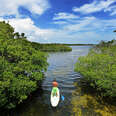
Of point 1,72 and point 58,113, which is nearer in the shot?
point 1,72

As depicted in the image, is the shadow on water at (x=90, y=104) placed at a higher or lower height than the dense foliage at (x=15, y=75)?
lower

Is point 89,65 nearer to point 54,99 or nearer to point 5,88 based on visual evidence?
point 54,99

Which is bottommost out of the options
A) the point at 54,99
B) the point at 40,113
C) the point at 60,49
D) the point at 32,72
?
the point at 40,113

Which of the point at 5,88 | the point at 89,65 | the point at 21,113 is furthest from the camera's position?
the point at 89,65

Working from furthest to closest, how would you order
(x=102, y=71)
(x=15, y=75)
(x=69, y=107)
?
(x=102, y=71) < (x=69, y=107) < (x=15, y=75)

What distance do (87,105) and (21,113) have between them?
6.59 m

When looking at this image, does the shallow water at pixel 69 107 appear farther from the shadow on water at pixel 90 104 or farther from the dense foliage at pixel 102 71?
the dense foliage at pixel 102 71

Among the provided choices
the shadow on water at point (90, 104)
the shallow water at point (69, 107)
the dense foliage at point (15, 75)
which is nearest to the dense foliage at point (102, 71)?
the shadow on water at point (90, 104)

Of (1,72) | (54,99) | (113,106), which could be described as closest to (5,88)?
(1,72)

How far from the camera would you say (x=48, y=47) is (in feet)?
252

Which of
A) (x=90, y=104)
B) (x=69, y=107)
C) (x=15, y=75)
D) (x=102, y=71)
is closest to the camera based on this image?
(x=15, y=75)

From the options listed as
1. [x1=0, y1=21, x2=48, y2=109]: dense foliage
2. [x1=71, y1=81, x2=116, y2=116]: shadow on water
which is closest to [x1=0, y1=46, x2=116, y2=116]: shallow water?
[x1=71, y1=81, x2=116, y2=116]: shadow on water

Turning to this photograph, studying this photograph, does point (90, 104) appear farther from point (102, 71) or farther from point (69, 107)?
point (102, 71)

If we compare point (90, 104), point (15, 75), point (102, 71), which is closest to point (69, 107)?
point (90, 104)
